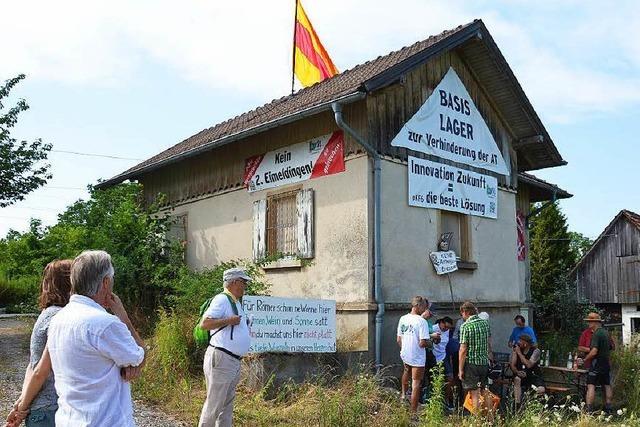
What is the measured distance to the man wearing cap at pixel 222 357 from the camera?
222 inches

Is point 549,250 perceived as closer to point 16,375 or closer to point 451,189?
point 451,189

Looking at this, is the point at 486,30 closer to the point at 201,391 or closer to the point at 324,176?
the point at 324,176

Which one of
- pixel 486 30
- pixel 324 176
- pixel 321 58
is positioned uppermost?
pixel 321 58

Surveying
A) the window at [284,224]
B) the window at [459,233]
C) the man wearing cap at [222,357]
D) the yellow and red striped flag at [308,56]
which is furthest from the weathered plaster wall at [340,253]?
the yellow and red striped flag at [308,56]

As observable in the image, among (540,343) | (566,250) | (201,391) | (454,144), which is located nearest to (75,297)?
(201,391)

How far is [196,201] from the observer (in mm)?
13727

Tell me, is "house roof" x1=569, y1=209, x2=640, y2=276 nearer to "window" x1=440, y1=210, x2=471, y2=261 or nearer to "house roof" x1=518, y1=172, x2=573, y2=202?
"house roof" x1=518, y1=172, x2=573, y2=202

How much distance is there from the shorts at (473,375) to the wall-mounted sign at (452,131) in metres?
3.91

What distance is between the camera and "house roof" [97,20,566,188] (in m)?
9.97

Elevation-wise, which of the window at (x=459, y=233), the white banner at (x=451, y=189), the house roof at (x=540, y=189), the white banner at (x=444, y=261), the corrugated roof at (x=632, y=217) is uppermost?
the corrugated roof at (x=632, y=217)

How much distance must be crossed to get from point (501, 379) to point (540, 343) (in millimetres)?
6872

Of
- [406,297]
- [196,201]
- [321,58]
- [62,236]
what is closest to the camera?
[406,297]

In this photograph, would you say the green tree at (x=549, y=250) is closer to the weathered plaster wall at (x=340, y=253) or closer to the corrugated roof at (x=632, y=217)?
the corrugated roof at (x=632, y=217)

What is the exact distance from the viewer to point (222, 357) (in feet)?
18.6
